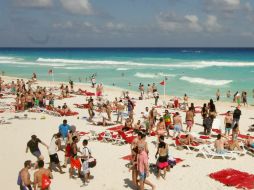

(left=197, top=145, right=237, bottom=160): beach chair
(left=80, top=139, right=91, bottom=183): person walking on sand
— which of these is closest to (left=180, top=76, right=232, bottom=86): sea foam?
(left=197, top=145, right=237, bottom=160): beach chair

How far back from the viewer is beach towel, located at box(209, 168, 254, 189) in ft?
35.0

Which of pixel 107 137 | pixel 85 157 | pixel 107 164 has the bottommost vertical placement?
pixel 107 164

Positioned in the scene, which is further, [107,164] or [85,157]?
[107,164]

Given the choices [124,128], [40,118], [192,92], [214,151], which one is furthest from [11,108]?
[192,92]

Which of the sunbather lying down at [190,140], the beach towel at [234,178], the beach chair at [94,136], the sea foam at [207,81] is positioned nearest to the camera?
the beach towel at [234,178]

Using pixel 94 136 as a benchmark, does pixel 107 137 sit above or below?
above

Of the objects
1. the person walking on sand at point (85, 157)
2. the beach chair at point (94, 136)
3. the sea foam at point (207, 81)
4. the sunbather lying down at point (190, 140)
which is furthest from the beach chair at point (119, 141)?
the sea foam at point (207, 81)

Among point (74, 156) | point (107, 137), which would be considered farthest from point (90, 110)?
point (74, 156)

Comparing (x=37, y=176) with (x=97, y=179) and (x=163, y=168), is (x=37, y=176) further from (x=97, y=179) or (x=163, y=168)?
(x=163, y=168)

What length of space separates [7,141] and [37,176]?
736 centimetres

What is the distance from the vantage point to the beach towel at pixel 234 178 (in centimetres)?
1066

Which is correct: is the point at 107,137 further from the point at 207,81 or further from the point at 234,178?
the point at 207,81

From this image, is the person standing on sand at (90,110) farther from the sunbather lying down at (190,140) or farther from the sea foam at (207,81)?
the sea foam at (207,81)

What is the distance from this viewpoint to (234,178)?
11172 millimetres
